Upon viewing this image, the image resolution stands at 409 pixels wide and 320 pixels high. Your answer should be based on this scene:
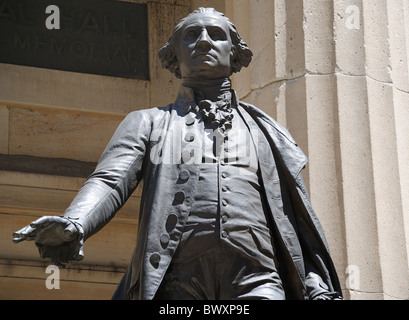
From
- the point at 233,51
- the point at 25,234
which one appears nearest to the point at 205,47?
the point at 233,51

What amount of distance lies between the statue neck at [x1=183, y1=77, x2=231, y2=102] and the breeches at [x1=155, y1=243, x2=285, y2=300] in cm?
93

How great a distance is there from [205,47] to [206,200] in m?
0.83

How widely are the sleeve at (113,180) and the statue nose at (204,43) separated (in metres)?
0.42

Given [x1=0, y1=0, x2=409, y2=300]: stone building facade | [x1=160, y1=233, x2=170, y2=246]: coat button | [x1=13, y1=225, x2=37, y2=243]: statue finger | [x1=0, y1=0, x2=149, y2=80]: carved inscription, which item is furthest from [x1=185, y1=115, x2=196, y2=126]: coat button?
[x1=0, y1=0, x2=149, y2=80]: carved inscription

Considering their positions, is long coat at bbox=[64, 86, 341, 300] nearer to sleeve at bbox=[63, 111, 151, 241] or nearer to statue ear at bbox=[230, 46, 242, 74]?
sleeve at bbox=[63, 111, 151, 241]

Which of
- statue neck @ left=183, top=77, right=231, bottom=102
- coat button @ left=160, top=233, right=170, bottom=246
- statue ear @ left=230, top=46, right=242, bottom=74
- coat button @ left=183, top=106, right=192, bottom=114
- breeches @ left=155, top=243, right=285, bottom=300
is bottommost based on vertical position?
breeches @ left=155, top=243, right=285, bottom=300

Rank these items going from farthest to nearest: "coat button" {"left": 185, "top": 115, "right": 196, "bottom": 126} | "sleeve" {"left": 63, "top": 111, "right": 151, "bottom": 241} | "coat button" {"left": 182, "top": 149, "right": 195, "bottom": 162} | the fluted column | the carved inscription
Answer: the carved inscription → the fluted column → "coat button" {"left": 185, "top": 115, "right": 196, "bottom": 126} → "coat button" {"left": 182, "top": 149, "right": 195, "bottom": 162} → "sleeve" {"left": 63, "top": 111, "right": 151, "bottom": 241}

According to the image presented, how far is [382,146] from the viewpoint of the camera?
8688 millimetres

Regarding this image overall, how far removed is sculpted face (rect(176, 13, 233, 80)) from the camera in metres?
6.41

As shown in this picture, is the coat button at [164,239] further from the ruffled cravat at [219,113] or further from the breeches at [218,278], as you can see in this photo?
the ruffled cravat at [219,113]

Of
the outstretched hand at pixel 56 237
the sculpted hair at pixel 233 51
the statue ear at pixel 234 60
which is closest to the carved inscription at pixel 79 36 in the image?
the sculpted hair at pixel 233 51
